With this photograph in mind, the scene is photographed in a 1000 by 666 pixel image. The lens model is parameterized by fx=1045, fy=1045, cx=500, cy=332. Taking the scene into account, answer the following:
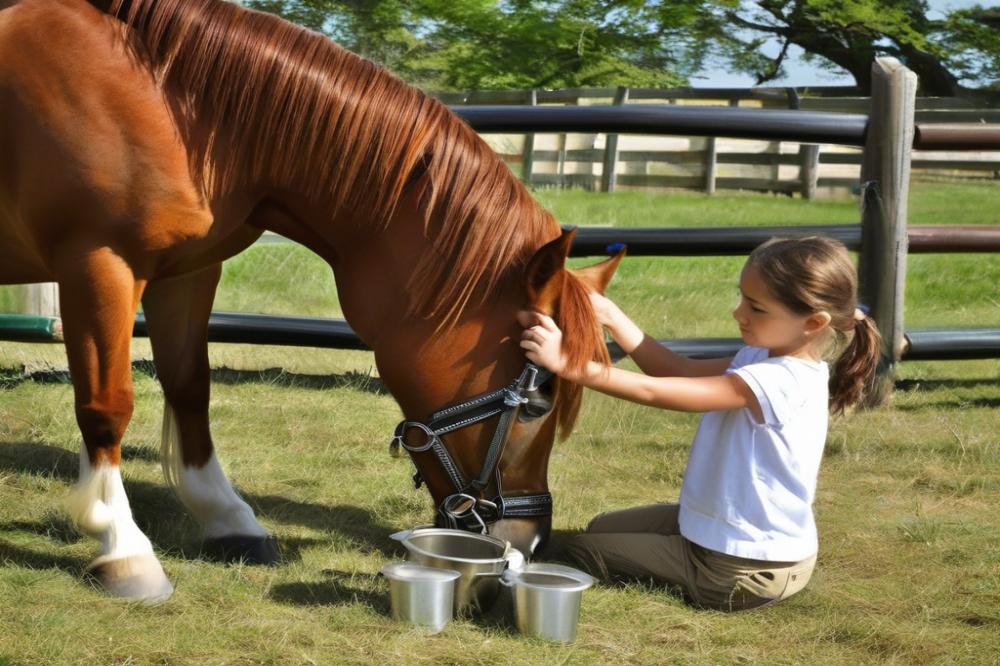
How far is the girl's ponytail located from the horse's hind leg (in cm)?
168

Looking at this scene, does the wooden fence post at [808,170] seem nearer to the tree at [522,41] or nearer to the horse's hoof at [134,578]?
the tree at [522,41]

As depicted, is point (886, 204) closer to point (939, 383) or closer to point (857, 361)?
point (939, 383)

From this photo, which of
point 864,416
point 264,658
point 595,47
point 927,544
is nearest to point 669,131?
point 864,416

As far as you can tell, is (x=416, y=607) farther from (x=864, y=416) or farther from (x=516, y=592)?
(x=864, y=416)

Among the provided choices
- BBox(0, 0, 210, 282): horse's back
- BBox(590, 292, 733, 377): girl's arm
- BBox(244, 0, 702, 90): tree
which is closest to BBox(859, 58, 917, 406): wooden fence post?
BBox(590, 292, 733, 377): girl's arm

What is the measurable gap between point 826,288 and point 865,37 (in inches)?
751

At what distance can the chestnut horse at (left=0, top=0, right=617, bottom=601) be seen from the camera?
2.54m

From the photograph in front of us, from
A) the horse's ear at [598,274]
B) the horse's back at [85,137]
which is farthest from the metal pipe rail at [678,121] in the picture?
the horse's back at [85,137]

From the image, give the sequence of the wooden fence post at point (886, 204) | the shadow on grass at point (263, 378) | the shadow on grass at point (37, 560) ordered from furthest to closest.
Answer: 1. the shadow on grass at point (263, 378)
2. the wooden fence post at point (886, 204)
3. the shadow on grass at point (37, 560)

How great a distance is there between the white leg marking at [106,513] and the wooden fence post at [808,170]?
15202 mm

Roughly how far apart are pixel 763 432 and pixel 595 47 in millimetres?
17938

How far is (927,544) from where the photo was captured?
10.3 ft

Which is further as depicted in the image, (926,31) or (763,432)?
(926,31)

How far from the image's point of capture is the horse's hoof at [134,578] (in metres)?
2.60
